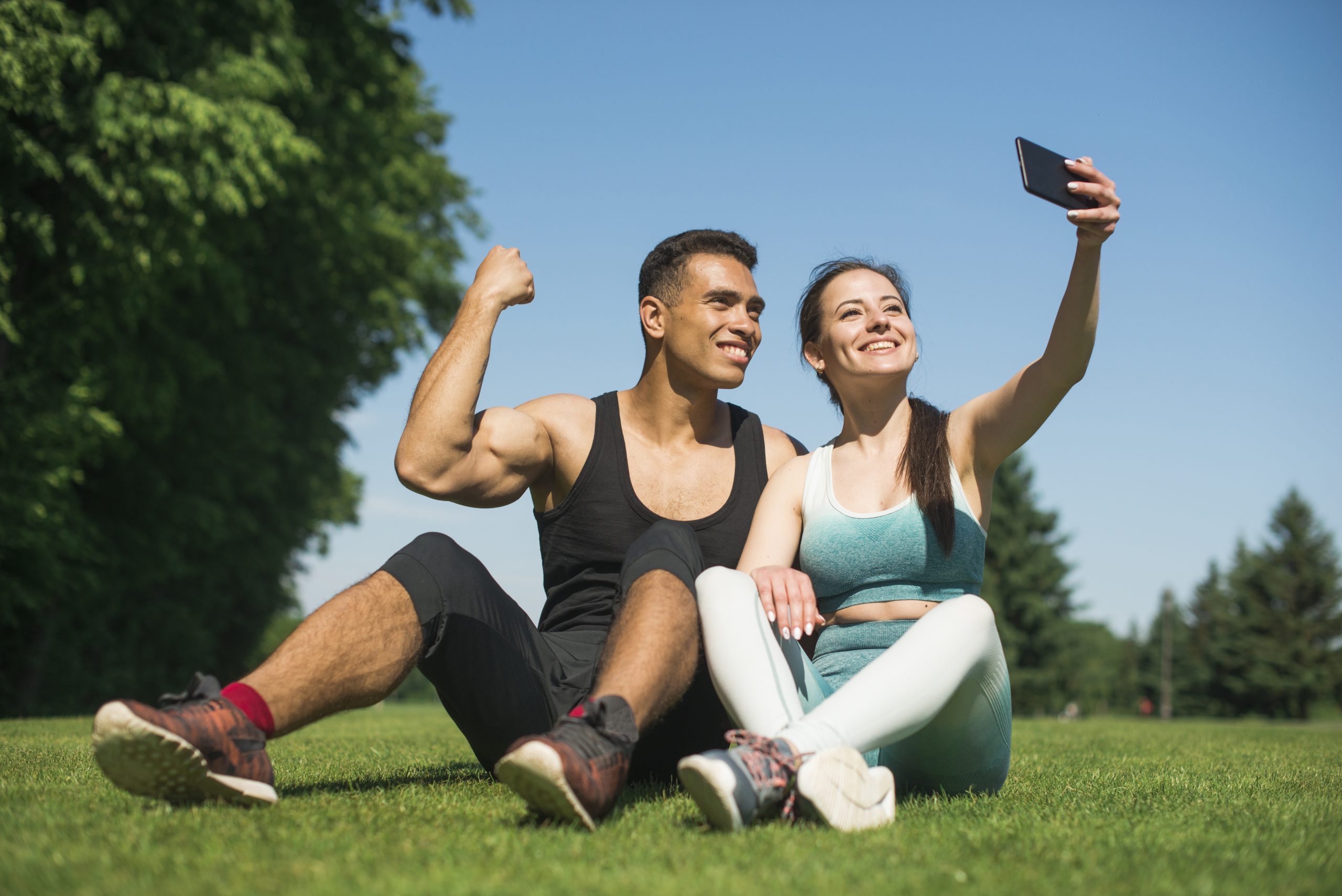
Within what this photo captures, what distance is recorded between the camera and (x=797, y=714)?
2.76 m

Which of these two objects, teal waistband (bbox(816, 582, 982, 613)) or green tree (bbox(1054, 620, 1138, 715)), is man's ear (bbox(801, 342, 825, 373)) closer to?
teal waistband (bbox(816, 582, 982, 613))

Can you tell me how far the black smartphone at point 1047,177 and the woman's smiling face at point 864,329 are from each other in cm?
87

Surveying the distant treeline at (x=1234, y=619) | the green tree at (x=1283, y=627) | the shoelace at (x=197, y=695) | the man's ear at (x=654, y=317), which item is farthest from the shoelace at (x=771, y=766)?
the green tree at (x=1283, y=627)

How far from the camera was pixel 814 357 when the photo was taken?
4117 millimetres

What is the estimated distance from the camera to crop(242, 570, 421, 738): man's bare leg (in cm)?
273

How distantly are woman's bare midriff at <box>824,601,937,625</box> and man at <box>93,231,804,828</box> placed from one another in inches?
19.9

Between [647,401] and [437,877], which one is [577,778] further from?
[647,401]

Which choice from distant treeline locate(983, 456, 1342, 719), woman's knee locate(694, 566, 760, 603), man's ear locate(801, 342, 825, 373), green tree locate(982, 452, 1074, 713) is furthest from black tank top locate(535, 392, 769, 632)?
green tree locate(982, 452, 1074, 713)

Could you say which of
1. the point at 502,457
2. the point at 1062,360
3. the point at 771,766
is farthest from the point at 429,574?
the point at 1062,360

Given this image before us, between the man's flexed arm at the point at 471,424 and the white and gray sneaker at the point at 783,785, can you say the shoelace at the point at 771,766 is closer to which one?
the white and gray sneaker at the point at 783,785

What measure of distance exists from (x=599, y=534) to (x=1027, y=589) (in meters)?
44.0

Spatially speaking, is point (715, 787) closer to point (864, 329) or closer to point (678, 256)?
point (864, 329)

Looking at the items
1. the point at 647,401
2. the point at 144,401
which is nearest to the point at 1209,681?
the point at 144,401

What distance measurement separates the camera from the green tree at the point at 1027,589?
43.5 m
